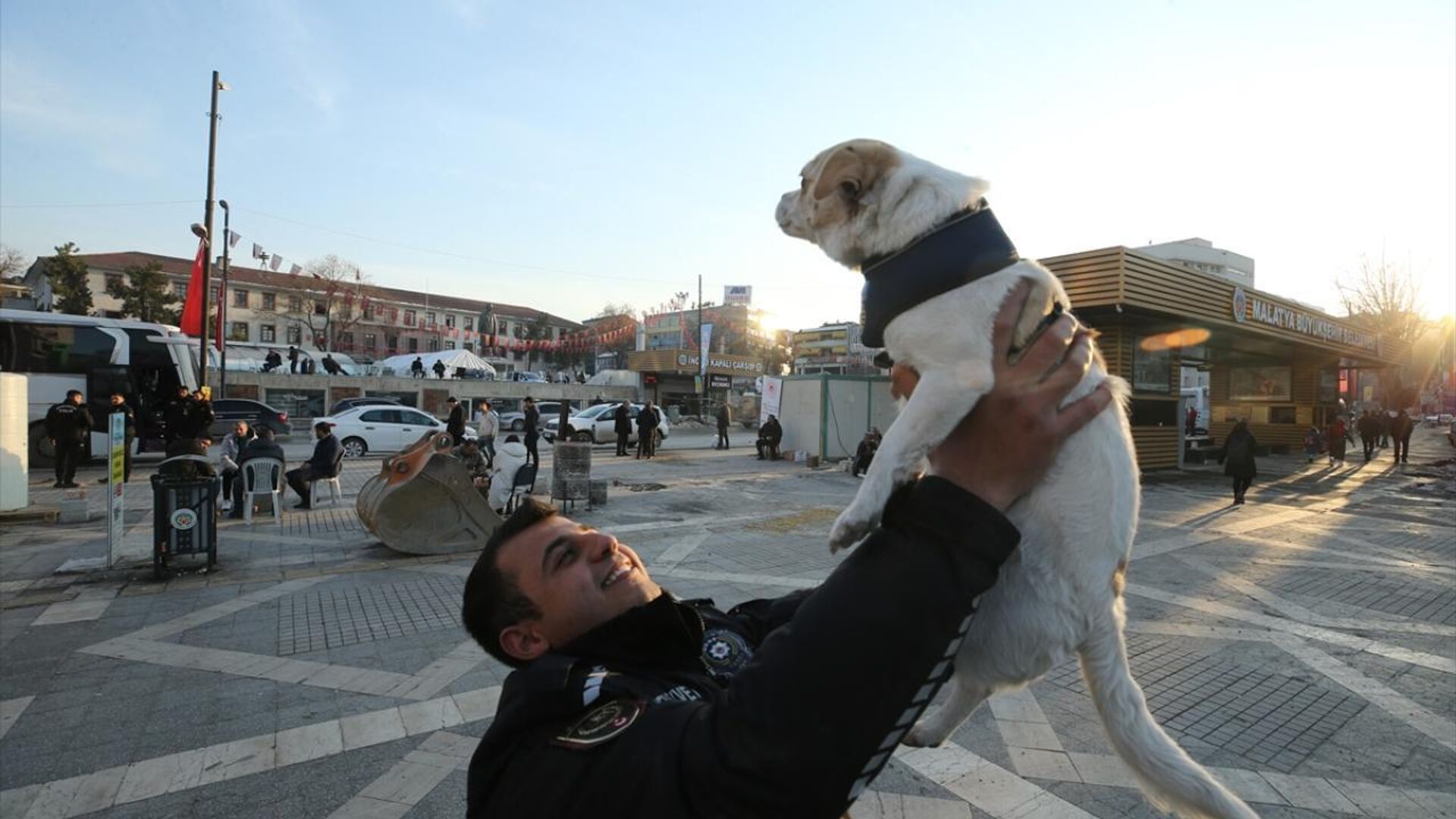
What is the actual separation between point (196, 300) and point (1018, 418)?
24.1 metres

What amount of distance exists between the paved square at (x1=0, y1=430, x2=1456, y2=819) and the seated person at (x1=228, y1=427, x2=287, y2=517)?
124 cm

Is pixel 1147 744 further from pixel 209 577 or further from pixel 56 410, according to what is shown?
pixel 56 410

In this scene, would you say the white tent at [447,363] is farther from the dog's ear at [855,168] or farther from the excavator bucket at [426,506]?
the dog's ear at [855,168]

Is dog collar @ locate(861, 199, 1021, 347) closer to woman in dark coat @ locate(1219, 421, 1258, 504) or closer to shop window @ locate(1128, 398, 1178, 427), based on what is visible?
woman in dark coat @ locate(1219, 421, 1258, 504)

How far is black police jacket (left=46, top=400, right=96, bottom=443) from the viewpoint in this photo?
1316cm

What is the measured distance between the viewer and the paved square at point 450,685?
351cm

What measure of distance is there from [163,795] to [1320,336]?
3103 cm

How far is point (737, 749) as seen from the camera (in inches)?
34.1

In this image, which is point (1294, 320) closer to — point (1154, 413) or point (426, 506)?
point (1154, 413)

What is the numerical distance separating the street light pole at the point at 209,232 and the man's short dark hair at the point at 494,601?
22142 mm

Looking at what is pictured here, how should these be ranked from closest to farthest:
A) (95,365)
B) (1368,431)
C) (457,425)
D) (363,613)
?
(363,613) < (95,365) < (457,425) < (1368,431)

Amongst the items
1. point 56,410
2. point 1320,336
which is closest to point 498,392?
point 56,410

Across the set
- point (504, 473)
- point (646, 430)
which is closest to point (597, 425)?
point (646, 430)

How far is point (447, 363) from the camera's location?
44.4 meters
